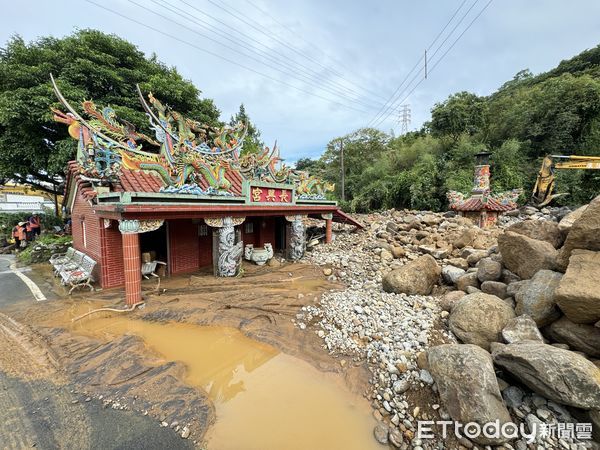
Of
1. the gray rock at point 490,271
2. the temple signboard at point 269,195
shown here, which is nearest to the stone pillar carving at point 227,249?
the temple signboard at point 269,195

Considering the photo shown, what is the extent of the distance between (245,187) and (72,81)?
11.9 m

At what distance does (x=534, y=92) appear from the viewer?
2280 cm

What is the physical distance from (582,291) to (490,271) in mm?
2363

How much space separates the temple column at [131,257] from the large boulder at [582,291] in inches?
309

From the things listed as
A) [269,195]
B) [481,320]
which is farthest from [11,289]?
[481,320]

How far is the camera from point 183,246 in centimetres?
922

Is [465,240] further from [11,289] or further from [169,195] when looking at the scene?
[11,289]

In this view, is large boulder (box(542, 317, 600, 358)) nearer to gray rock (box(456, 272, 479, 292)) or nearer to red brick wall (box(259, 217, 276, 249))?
gray rock (box(456, 272, 479, 292))

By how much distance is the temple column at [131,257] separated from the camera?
6.09 m

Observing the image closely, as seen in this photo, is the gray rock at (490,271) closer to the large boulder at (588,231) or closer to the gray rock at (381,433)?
the large boulder at (588,231)

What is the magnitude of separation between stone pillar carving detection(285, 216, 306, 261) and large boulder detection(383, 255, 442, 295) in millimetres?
4776

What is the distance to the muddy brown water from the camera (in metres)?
3.08

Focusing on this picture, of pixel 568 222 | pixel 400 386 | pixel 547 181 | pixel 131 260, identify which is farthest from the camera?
pixel 547 181

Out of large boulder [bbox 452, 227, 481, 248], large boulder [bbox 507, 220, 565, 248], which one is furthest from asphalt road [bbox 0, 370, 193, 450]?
large boulder [bbox 452, 227, 481, 248]
